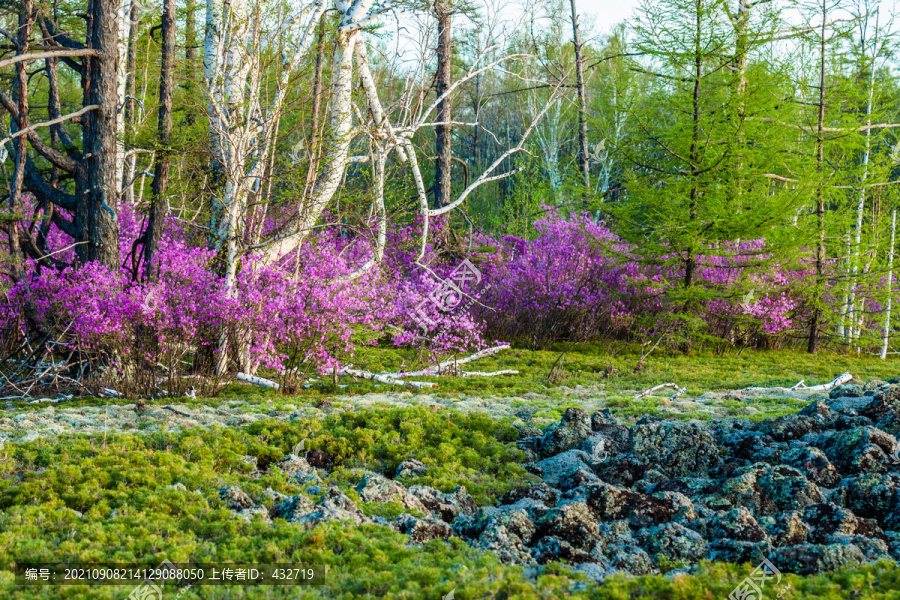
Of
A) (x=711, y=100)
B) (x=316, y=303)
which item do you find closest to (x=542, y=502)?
(x=316, y=303)

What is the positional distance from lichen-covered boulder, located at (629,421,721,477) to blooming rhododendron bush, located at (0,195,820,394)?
12.0 ft

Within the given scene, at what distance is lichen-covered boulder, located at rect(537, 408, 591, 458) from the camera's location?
178 inches

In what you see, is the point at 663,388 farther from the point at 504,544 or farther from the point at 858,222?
the point at 858,222

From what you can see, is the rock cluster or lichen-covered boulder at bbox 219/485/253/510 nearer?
the rock cluster

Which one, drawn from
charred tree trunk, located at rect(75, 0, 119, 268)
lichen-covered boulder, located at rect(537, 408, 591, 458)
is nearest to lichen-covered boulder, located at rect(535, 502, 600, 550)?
lichen-covered boulder, located at rect(537, 408, 591, 458)

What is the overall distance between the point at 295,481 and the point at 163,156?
5.06 metres

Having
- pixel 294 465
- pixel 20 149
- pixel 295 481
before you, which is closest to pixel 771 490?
pixel 295 481

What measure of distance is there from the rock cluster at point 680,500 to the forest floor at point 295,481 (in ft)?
0.48

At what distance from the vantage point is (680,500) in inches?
131

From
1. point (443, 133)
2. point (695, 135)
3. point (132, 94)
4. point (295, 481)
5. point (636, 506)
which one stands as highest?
point (132, 94)

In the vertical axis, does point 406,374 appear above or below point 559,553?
below

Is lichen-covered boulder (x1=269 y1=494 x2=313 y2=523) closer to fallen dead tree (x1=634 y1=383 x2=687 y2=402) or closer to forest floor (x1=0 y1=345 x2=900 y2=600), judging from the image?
forest floor (x1=0 y1=345 x2=900 y2=600)

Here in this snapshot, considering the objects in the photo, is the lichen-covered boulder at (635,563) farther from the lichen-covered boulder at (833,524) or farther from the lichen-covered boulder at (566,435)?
the lichen-covered boulder at (566,435)

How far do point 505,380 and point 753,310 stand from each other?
19.5 feet
